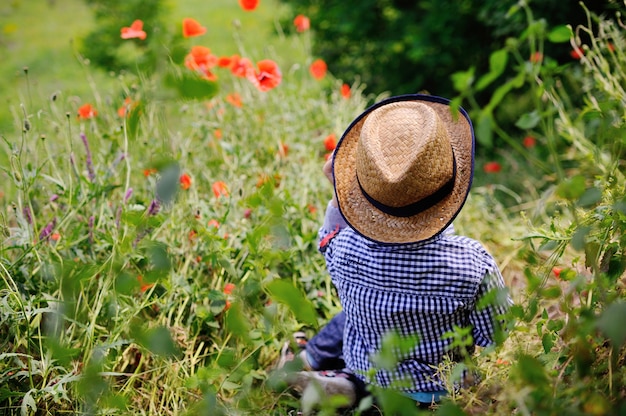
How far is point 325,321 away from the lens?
93.5 inches

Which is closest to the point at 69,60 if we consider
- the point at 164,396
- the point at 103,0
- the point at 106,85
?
the point at 106,85

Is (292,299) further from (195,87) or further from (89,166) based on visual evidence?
(89,166)

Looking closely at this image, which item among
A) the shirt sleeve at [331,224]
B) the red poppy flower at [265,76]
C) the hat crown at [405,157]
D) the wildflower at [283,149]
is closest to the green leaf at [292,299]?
the hat crown at [405,157]

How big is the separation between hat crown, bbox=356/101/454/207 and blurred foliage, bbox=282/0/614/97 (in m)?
2.30

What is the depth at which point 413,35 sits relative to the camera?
4.28m

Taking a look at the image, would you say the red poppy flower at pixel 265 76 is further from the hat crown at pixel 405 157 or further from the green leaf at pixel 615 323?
the green leaf at pixel 615 323

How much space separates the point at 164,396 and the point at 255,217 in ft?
2.68

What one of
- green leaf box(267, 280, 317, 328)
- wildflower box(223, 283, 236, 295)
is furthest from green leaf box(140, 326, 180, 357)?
wildflower box(223, 283, 236, 295)

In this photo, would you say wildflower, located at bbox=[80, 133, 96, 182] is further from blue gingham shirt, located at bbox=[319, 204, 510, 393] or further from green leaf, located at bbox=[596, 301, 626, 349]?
green leaf, located at bbox=[596, 301, 626, 349]

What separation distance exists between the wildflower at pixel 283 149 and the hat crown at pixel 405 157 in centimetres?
121

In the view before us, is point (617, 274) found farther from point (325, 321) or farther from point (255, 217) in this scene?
point (255, 217)

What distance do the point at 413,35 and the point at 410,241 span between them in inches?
117

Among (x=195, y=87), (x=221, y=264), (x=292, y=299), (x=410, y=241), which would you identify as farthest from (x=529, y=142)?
(x=195, y=87)

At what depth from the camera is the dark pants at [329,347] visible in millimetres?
2109
